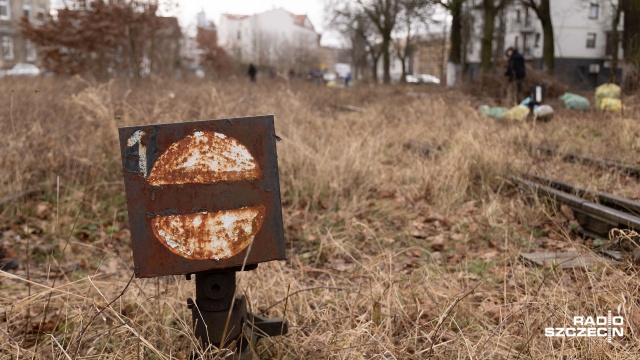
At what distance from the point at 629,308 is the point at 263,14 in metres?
74.1

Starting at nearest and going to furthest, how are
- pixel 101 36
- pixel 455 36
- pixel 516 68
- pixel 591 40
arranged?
pixel 516 68
pixel 101 36
pixel 455 36
pixel 591 40

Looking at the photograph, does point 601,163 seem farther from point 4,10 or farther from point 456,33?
Result: point 4,10

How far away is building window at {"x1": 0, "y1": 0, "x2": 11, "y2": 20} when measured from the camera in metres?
44.9

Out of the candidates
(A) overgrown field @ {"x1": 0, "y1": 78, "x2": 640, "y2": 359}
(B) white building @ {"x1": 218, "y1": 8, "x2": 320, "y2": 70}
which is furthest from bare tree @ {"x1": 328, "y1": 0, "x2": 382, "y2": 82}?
(A) overgrown field @ {"x1": 0, "y1": 78, "x2": 640, "y2": 359}

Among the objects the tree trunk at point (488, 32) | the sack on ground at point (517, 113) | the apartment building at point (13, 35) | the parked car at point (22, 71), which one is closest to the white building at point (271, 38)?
the apartment building at point (13, 35)

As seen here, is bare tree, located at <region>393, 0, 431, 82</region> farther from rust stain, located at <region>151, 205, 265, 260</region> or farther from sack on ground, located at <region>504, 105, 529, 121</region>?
rust stain, located at <region>151, 205, 265, 260</region>

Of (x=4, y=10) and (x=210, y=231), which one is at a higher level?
(x=4, y=10)

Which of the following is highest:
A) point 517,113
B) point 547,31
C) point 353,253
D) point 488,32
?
point 488,32

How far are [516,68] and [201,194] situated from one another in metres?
13.9

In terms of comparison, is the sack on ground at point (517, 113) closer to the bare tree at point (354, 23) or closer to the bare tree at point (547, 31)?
the bare tree at point (547, 31)

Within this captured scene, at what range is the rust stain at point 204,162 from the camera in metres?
1.55

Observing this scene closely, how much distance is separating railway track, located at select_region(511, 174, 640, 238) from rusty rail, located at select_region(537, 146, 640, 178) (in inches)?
29.1

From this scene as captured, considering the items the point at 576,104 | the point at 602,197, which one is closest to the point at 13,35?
the point at 576,104

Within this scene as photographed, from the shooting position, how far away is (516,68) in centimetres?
1412
